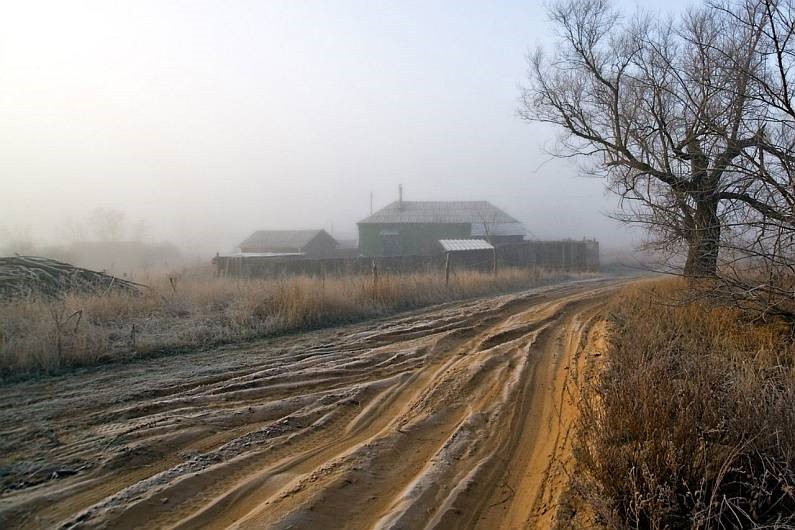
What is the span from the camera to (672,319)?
7.94m

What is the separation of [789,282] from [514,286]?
1137 cm

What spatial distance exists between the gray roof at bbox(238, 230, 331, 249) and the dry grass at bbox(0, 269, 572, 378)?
26921 millimetres

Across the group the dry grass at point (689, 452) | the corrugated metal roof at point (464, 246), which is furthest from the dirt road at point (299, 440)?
the corrugated metal roof at point (464, 246)

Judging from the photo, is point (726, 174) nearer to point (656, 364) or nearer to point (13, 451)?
point (656, 364)

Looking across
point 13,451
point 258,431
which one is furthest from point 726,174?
point 13,451

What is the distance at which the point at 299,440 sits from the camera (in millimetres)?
4387

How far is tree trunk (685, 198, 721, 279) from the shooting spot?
7.25 metres

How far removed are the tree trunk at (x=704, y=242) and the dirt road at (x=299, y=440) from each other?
2.17 m

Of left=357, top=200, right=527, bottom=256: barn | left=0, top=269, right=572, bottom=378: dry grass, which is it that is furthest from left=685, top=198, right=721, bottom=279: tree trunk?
left=357, top=200, right=527, bottom=256: barn

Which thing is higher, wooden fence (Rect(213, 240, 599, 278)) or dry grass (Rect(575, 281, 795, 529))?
wooden fence (Rect(213, 240, 599, 278))

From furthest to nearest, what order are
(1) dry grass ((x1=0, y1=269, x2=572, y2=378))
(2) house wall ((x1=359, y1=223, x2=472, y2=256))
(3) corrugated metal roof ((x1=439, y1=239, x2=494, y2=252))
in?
(2) house wall ((x1=359, y1=223, x2=472, y2=256))
(3) corrugated metal roof ((x1=439, y1=239, x2=494, y2=252))
(1) dry grass ((x1=0, y1=269, x2=572, y2=378))

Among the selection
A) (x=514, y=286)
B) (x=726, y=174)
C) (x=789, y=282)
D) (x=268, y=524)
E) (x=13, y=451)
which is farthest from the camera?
(x=514, y=286)

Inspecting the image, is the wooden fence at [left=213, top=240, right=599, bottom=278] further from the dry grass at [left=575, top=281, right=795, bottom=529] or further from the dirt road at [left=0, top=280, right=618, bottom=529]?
the dry grass at [left=575, top=281, right=795, bottom=529]

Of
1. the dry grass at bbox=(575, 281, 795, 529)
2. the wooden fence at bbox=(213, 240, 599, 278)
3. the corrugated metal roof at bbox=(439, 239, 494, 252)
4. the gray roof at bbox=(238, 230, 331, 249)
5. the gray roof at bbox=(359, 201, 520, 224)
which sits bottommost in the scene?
the dry grass at bbox=(575, 281, 795, 529)
